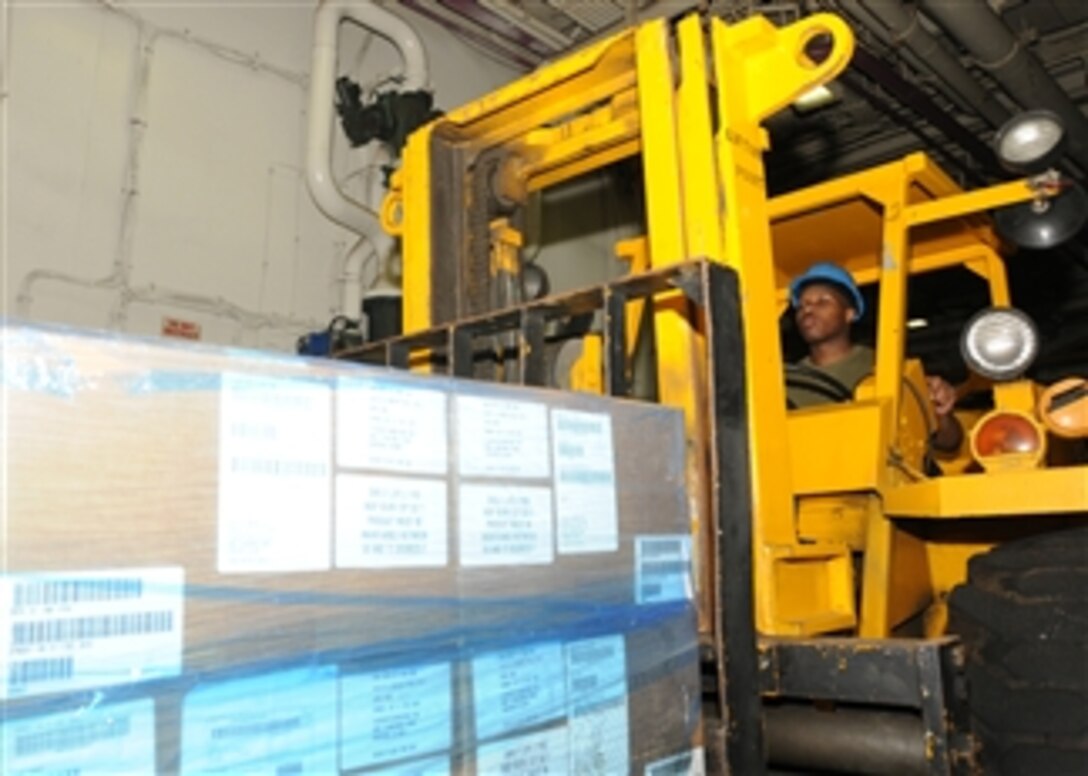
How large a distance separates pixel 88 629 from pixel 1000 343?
7.49ft

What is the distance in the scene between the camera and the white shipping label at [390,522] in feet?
4.14

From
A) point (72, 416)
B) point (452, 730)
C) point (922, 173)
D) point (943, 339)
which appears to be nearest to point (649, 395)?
point (922, 173)

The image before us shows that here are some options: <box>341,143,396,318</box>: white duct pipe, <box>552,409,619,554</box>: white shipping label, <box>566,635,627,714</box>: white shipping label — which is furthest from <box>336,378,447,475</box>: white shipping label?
<box>341,143,396,318</box>: white duct pipe

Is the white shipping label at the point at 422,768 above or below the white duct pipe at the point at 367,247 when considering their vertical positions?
below

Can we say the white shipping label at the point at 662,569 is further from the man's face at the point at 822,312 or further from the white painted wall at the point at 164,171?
the white painted wall at the point at 164,171

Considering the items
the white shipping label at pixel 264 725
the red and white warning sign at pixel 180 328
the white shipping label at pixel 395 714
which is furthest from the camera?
the red and white warning sign at pixel 180 328

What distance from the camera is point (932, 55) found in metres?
5.16

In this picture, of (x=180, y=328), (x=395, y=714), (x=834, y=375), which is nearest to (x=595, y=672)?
(x=395, y=714)

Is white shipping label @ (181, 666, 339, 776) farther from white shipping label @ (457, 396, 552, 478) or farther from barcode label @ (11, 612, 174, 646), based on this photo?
white shipping label @ (457, 396, 552, 478)

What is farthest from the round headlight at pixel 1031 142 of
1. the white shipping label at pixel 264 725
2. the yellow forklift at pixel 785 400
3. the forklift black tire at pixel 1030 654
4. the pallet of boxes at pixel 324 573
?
the white shipping label at pixel 264 725

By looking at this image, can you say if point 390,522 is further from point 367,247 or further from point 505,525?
point 367,247

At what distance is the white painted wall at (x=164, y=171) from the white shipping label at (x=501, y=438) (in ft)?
11.0

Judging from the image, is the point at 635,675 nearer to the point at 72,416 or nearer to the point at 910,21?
the point at 72,416

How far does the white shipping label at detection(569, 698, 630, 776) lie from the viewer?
146cm
